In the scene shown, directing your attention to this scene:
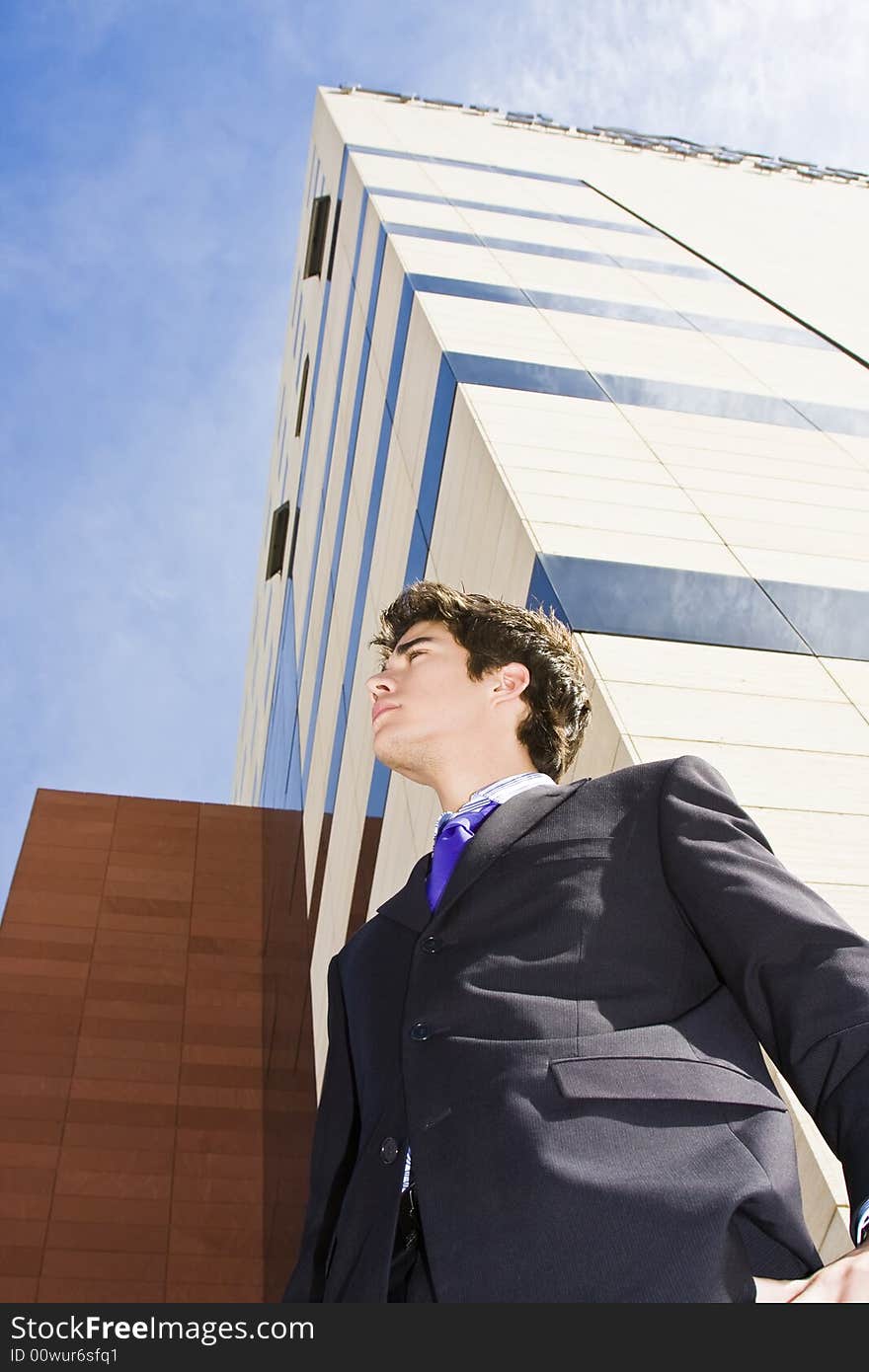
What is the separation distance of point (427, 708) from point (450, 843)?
611 millimetres

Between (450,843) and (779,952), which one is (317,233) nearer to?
(450,843)

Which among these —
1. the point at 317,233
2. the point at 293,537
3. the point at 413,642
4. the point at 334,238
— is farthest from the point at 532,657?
the point at 293,537

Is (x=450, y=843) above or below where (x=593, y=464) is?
below

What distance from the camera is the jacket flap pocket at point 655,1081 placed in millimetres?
2029

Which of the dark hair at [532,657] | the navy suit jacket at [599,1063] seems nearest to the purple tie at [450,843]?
the navy suit jacket at [599,1063]

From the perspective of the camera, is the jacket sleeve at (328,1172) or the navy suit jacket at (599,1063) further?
the jacket sleeve at (328,1172)

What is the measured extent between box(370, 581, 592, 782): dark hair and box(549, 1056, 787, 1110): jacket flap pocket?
54.4 inches

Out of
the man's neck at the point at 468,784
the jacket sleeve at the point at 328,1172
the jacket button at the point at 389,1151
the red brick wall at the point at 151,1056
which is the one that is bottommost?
the red brick wall at the point at 151,1056

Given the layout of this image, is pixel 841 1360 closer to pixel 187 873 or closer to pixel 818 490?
pixel 818 490

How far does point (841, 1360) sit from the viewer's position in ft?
4.65

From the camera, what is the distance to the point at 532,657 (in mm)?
3680

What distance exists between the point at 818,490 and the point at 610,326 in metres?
4.01

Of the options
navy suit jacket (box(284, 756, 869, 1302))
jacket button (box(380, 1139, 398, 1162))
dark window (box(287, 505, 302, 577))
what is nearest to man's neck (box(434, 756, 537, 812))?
navy suit jacket (box(284, 756, 869, 1302))

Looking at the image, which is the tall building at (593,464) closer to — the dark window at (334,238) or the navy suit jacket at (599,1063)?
the dark window at (334,238)
